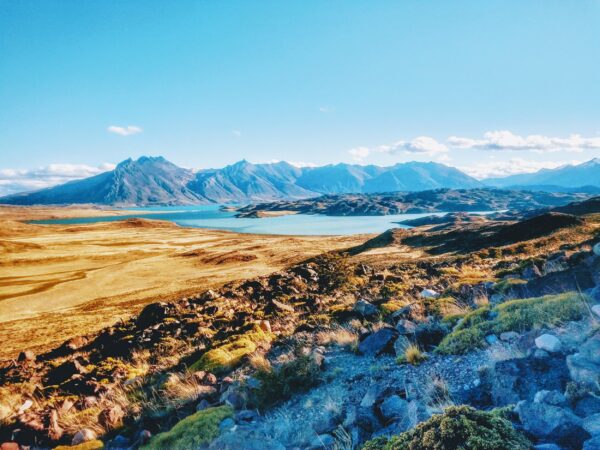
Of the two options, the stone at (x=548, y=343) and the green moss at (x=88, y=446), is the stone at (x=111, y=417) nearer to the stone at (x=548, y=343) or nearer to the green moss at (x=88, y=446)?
the green moss at (x=88, y=446)

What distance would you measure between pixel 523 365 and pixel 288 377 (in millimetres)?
4729

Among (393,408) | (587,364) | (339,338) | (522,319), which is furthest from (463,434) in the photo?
(339,338)

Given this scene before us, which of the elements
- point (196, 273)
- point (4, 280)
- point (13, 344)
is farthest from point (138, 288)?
point (4, 280)

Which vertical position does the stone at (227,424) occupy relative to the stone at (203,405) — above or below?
above

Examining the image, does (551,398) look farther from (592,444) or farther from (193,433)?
(193,433)

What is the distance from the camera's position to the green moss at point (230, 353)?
11.1 meters

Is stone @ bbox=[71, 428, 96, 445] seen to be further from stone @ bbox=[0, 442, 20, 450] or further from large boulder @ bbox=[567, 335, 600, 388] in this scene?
large boulder @ bbox=[567, 335, 600, 388]

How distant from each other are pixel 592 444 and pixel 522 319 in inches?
202

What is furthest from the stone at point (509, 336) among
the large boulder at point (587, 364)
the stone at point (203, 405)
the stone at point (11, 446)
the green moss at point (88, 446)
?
the stone at point (11, 446)

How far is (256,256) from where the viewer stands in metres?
61.2

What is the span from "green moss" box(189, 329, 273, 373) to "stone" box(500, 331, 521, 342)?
24.0ft

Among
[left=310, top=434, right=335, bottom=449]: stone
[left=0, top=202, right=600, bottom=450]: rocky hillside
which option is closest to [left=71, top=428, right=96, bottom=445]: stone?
[left=0, top=202, right=600, bottom=450]: rocky hillside

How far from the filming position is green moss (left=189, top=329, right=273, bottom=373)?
11.1 meters

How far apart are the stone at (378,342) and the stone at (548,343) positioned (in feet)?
12.0
